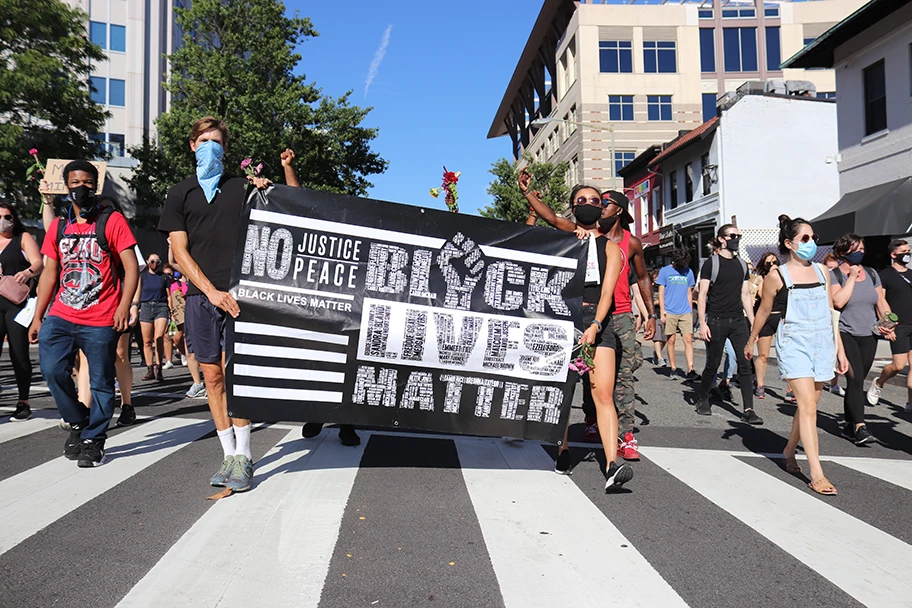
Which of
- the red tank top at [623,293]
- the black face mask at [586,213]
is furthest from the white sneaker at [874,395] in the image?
Answer: the black face mask at [586,213]

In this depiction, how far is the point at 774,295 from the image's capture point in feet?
17.7

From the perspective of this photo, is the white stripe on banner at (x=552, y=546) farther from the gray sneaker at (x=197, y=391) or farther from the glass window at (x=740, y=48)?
the glass window at (x=740, y=48)

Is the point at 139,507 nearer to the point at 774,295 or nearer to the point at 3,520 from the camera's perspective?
the point at 3,520

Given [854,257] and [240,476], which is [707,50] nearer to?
[854,257]

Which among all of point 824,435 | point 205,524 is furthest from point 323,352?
point 824,435

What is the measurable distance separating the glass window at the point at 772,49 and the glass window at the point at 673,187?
51.9 feet

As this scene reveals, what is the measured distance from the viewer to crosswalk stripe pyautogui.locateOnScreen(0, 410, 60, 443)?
6.02 metres

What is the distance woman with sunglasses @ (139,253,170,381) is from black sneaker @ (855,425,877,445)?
28.6 ft

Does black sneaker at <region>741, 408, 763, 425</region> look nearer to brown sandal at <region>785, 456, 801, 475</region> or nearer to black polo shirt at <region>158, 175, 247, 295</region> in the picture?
brown sandal at <region>785, 456, 801, 475</region>

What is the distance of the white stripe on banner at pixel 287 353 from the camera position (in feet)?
14.8

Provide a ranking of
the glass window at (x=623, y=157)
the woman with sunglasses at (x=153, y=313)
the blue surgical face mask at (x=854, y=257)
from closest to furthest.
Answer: the blue surgical face mask at (x=854, y=257) → the woman with sunglasses at (x=153, y=313) → the glass window at (x=623, y=157)

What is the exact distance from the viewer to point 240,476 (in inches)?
172

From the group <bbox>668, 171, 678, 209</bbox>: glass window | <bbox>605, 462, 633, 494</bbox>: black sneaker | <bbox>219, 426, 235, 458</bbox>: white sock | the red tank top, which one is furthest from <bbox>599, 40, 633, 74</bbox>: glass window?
<bbox>219, 426, 235, 458</bbox>: white sock

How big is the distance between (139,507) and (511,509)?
6.98 ft
